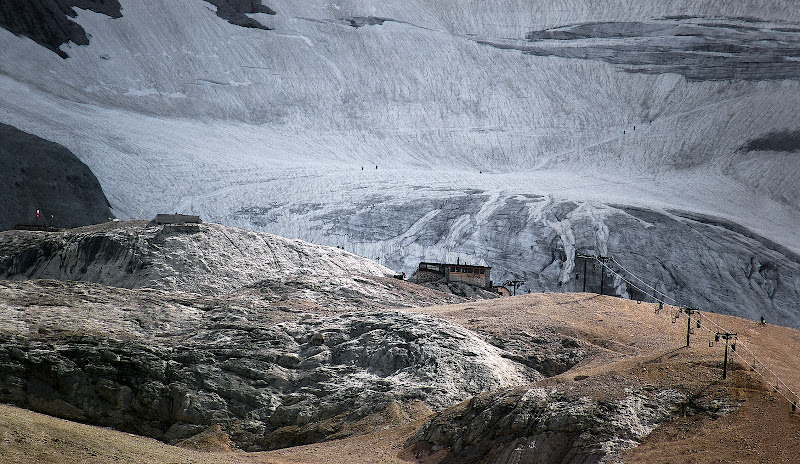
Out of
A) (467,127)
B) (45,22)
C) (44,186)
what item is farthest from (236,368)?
(45,22)

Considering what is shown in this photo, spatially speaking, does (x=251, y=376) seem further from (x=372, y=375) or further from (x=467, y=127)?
(x=467, y=127)

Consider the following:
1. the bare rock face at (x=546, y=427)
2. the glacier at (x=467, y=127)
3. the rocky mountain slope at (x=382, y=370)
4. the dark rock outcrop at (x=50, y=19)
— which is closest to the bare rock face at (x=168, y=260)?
the rocky mountain slope at (x=382, y=370)

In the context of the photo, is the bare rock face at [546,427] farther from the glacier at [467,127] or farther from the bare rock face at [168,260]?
the glacier at [467,127]

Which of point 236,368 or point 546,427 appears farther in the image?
point 236,368

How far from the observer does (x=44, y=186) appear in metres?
87.5

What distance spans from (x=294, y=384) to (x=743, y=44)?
338 ft

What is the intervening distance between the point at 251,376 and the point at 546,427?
13.5m

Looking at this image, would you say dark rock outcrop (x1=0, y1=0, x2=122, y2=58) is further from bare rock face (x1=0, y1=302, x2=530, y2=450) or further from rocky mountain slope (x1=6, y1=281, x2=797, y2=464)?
bare rock face (x1=0, y1=302, x2=530, y2=450)

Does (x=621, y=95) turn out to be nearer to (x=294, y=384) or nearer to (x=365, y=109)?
(x=365, y=109)

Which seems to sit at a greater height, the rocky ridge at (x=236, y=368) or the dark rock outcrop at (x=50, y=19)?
the dark rock outcrop at (x=50, y=19)

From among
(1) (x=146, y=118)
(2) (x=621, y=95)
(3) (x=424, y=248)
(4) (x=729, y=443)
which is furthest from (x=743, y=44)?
(4) (x=729, y=443)

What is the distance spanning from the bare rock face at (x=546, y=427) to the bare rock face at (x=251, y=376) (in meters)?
4.36

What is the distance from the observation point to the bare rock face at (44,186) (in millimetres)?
85250

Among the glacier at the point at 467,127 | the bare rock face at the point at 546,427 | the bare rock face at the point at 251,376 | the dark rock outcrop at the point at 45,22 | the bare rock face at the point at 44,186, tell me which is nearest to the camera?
the bare rock face at the point at 546,427
